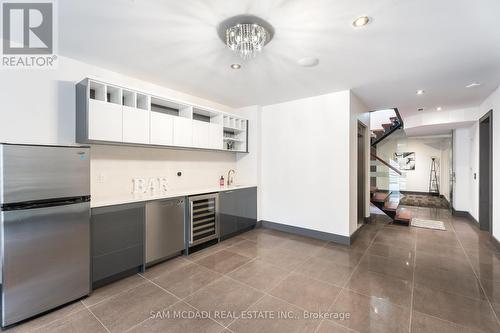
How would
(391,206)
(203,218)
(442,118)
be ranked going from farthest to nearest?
(391,206) → (442,118) → (203,218)

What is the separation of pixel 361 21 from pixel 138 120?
276cm

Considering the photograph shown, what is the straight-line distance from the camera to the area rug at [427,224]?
189 inches

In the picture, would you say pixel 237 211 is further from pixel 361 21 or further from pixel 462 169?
pixel 462 169

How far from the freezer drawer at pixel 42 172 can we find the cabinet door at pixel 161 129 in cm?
98

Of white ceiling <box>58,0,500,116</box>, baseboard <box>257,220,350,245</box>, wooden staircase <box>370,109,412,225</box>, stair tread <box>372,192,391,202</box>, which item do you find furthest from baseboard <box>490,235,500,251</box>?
white ceiling <box>58,0,500,116</box>

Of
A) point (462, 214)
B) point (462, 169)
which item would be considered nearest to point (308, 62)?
point (462, 169)

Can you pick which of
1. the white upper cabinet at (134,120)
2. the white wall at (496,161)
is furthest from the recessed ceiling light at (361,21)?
the white wall at (496,161)

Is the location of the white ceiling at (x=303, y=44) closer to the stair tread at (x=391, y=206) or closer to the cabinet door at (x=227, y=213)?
the cabinet door at (x=227, y=213)

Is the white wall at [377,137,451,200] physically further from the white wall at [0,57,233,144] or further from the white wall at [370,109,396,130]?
the white wall at [0,57,233,144]

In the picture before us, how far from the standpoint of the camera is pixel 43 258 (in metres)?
1.99

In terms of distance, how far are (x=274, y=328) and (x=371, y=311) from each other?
3.14ft

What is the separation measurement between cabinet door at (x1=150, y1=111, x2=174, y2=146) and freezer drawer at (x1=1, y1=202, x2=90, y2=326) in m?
1.25

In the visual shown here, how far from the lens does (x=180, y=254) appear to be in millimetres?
3324

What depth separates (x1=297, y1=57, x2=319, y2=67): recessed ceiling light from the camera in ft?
8.60
